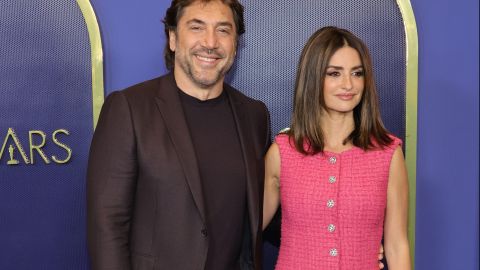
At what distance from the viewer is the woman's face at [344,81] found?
1.80 m

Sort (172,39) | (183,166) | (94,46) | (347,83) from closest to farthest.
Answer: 1. (183,166)
2. (347,83)
3. (172,39)
4. (94,46)

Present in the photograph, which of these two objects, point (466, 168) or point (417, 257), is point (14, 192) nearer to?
point (417, 257)

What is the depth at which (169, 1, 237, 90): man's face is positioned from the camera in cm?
181

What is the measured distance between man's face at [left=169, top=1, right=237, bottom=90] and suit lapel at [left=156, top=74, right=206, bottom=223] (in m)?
0.08

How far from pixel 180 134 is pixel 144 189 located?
0.20 metres

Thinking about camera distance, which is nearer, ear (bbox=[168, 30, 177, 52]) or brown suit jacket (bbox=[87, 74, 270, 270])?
brown suit jacket (bbox=[87, 74, 270, 270])

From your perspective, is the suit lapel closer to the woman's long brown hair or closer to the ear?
the ear

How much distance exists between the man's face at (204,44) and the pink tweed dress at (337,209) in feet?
1.38

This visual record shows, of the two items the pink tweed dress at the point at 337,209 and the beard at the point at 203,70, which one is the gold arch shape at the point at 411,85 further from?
the beard at the point at 203,70

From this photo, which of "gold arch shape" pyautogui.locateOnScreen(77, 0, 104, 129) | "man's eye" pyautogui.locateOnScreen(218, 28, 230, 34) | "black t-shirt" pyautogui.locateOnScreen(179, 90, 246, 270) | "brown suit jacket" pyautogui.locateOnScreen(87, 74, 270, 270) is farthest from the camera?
"gold arch shape" pyautogui.locateOnScreen(77, 0, 104, 129)

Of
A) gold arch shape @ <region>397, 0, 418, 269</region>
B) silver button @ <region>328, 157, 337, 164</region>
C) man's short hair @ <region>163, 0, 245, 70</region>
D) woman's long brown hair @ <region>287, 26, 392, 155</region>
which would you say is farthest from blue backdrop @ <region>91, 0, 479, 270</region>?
silver button @ <region>328, 157, 337, 164</region>

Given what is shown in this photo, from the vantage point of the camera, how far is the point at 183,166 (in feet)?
5.52

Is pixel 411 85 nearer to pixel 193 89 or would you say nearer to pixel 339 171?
pixel 339 171

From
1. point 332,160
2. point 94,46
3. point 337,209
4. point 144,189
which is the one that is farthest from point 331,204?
point 94,46
